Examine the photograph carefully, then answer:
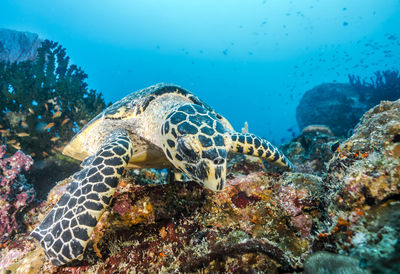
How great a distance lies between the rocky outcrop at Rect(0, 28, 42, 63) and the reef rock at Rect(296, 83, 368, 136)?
18955mm

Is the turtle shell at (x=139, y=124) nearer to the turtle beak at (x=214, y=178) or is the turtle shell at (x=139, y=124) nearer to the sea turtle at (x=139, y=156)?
the sea turtle at (x=139, y=156)

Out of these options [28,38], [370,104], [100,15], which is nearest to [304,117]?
[370,104]

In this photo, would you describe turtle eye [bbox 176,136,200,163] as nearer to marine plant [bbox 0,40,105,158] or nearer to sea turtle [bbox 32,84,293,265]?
sea turtle [bbox 32,84,293,265]

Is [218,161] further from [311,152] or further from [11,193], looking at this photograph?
[11,193]

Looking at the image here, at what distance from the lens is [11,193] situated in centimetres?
380

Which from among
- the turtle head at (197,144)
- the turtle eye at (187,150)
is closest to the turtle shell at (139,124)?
the turtle head at (197,144)

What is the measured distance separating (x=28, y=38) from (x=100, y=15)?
127 metres

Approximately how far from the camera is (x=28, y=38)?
1084 cm

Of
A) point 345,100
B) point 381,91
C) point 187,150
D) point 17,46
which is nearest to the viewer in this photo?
point 187,150

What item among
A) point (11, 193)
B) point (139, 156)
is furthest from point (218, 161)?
point (11, 193)

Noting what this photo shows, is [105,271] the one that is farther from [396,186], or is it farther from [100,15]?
[100,15]

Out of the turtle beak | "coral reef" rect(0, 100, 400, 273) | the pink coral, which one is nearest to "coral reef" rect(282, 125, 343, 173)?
"coral reef" rect(0, 100, 400, 273)

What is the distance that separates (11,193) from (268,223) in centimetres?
481

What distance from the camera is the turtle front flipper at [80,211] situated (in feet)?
5.80
